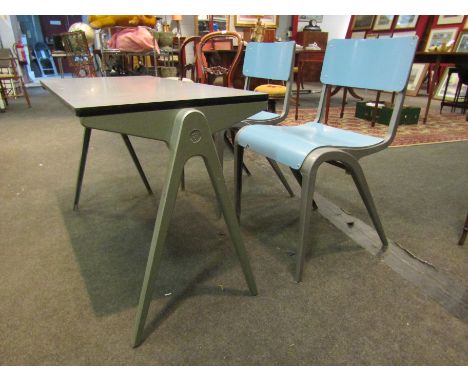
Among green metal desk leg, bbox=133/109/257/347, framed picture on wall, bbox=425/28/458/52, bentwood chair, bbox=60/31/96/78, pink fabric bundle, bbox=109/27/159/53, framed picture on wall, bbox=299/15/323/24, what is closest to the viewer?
green metal desk leg, bbox=133/109/257/347

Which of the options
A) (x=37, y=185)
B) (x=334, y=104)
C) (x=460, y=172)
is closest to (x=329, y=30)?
(x=334, y=104)

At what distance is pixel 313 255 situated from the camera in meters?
1.18

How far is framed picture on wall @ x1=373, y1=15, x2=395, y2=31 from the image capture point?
6090mm

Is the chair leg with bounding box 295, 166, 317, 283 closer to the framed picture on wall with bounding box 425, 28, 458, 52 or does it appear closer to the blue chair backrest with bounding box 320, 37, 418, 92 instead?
the blue chair backrest with bounding box 320, 37, 418, 92

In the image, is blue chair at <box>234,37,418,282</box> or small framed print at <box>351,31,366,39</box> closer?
blue chair at <box>234,37,418,282</box>

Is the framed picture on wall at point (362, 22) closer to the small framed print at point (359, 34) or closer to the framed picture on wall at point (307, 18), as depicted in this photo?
the small framed print at point (359, 34)

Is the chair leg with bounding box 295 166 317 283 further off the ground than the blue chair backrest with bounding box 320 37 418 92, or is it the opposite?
the blue chair backrest with bounding box 320 37 418 92

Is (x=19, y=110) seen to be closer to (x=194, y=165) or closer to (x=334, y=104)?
(x=194, y=165)

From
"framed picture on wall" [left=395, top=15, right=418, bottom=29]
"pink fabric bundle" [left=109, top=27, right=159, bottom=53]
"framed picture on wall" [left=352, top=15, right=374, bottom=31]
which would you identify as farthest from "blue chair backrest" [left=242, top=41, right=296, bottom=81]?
"framed picture on wall" [left=352, top=15, right=374, bottom=31]

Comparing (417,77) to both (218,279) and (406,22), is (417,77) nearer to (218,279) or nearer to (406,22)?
(406,22)

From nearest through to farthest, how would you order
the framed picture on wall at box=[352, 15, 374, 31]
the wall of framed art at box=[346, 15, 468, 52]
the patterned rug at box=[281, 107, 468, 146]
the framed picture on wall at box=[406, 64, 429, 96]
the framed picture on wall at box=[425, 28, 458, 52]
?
the patterned rug at box=[281, 107, 468, 146] < the wall of framed art at box=[346, 15, 468, 52] < the framed picture on wall at box=[425, 28, 458, 52] < the framed picture on wall at box=[406, 64, 429, 96] < the framed picture on wall at box=[352, 15, 374, 31]

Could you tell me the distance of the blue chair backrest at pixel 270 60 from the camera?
1447mm

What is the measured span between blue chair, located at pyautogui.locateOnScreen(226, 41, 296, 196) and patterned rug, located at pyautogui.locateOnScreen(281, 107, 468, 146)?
4.66 ft

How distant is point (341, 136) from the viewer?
120 centimetres
